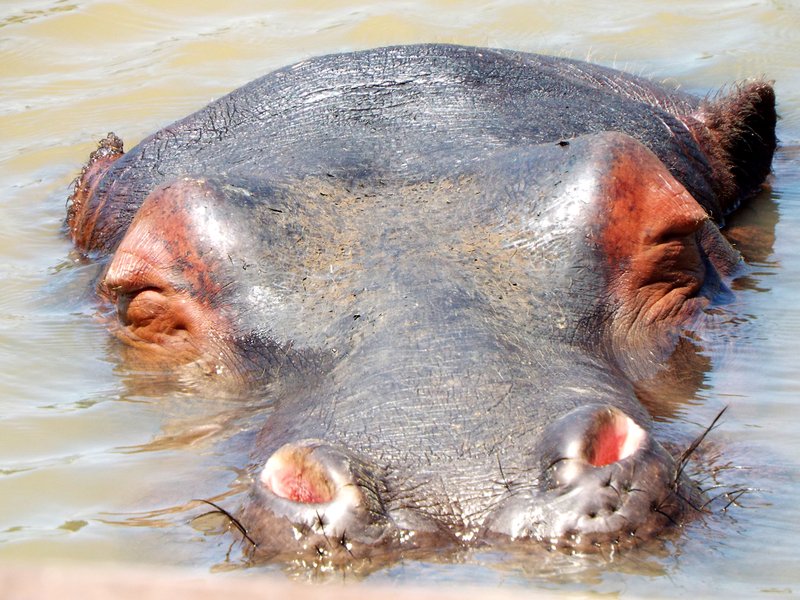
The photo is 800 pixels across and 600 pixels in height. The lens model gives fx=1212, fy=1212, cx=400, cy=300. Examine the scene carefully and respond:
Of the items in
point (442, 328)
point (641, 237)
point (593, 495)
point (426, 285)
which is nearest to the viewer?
point (593, 495)

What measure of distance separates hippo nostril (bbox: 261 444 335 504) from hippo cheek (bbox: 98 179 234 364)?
1271 millimetres

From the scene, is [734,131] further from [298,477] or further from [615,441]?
[298,477]

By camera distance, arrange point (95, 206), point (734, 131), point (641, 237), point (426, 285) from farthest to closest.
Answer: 1. point (734, 131)
2. point (95, 206)
3. point (641, 237)
4. point (426, 285)

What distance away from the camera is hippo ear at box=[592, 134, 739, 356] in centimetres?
405

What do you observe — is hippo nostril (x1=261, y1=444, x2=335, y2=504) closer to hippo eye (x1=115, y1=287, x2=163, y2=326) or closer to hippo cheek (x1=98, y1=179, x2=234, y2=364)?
hippo cheek (x1=98, y1=179, x2=234, y2=364)

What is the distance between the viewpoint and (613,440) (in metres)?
2.89

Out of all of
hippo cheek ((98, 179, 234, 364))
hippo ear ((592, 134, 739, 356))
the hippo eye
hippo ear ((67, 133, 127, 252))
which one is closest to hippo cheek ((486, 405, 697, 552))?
hippo ear ((592, 134, 739, 356))

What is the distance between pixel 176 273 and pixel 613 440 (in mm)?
1865

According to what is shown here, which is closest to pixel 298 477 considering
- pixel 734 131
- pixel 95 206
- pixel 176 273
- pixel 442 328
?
pixel 442 328

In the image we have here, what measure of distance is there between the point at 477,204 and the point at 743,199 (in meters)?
3.06

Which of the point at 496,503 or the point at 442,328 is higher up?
the point at 442,328

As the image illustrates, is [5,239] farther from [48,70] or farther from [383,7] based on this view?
[383,7]

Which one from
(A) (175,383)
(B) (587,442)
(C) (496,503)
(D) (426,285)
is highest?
(D) (426,285)

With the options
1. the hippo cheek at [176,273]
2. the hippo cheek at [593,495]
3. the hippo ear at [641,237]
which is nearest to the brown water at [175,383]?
the hippo cheek at [593,495]
